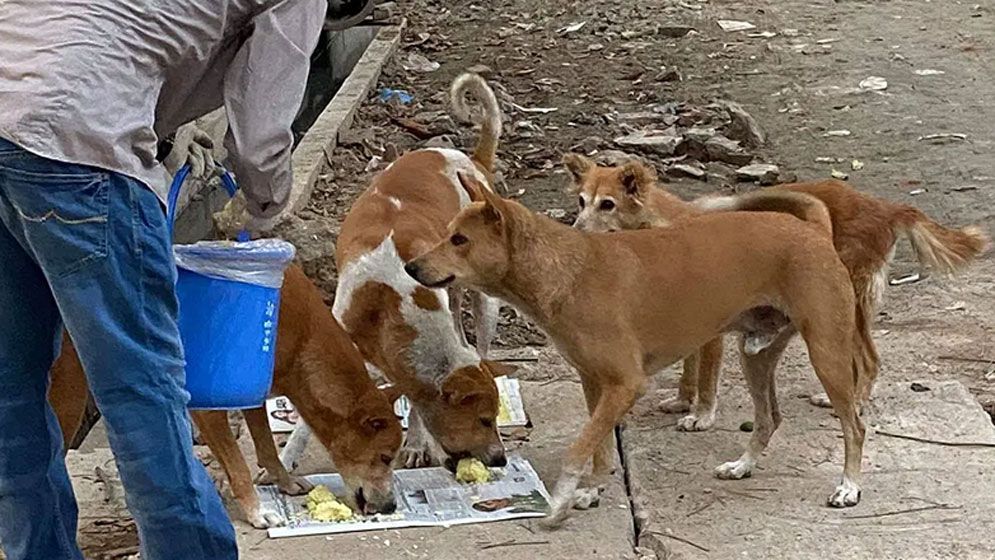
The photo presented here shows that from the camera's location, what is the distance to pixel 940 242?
5535 mm

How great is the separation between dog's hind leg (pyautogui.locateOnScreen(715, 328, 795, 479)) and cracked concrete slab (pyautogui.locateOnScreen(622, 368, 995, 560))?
0.05 meters

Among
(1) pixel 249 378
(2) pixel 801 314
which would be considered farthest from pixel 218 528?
(2) pixel 801 314

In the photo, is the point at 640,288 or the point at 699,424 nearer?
the point at 640,288

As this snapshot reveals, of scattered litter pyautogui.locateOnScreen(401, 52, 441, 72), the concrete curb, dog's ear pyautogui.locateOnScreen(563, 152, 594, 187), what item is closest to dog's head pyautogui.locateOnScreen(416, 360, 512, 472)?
dog's ear pyautogui.locateOnScreen(563, 152, 594, 187)

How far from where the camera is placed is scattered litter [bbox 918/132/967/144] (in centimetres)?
1027

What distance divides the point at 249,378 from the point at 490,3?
1286 cm

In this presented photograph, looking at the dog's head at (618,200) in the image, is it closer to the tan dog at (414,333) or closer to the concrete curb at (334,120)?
the tan dog at (414,333)

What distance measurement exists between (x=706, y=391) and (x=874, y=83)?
7121 millimetres

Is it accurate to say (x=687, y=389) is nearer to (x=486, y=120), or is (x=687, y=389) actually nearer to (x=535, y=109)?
(x=486, y=120)

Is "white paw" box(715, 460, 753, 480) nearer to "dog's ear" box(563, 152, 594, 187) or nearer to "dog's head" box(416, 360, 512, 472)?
"dog's head" box(416, 360, 512, 472)

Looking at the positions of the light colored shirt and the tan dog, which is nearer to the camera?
the light colored shirt

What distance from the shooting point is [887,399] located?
583 centimetres

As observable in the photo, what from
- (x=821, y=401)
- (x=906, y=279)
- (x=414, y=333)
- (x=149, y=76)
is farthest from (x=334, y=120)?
(x=149, y=76)

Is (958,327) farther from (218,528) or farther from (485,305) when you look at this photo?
(218,528)
